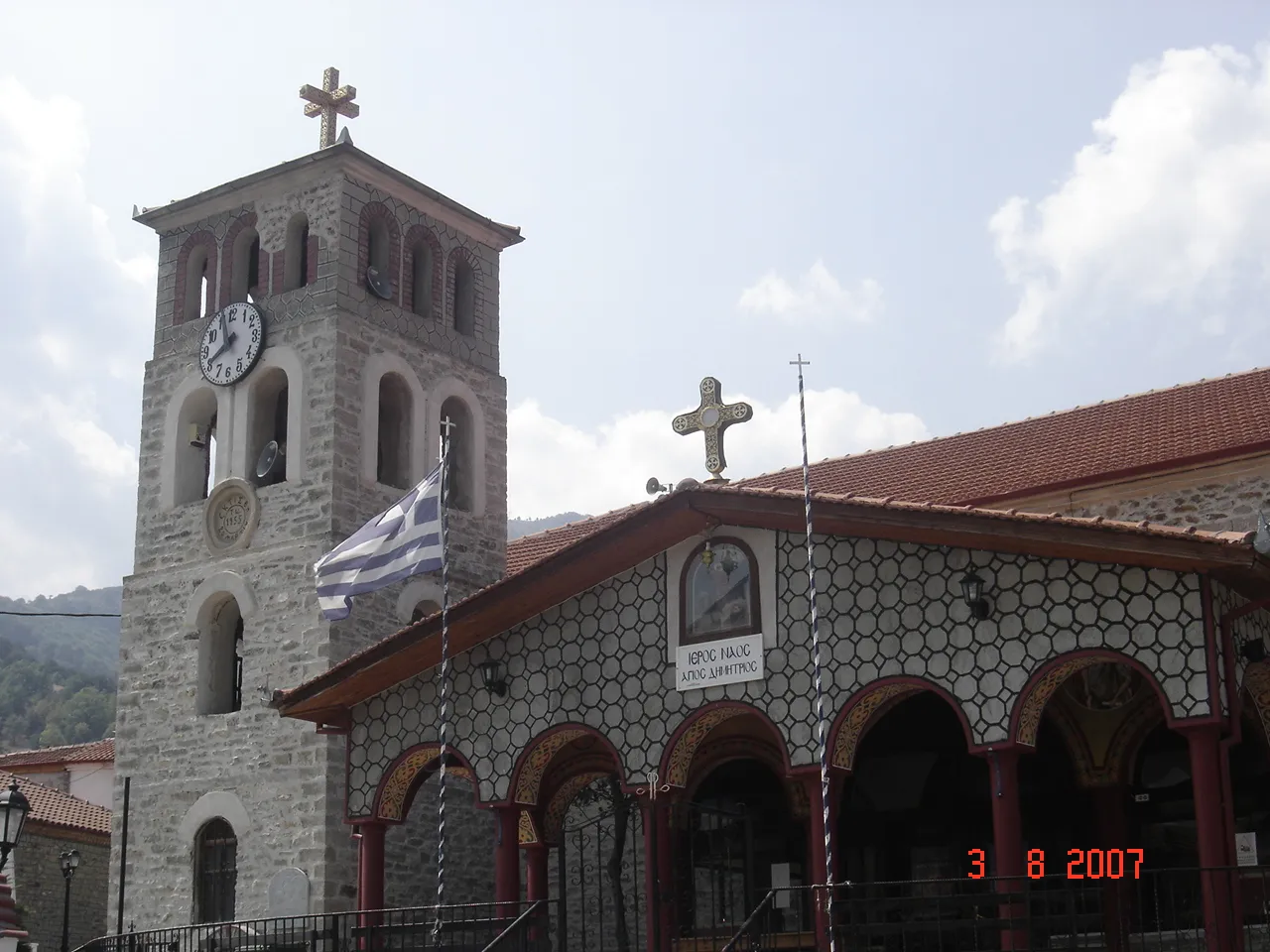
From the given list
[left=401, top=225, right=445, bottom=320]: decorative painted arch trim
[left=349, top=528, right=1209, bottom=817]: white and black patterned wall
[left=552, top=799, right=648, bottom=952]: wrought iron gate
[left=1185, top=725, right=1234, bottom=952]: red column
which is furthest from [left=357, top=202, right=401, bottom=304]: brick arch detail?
[left=1185, top=725, right=1234, bottom=952]: red column

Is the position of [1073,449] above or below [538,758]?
above

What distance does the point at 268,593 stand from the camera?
22.8 meters

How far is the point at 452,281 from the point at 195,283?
3741mm

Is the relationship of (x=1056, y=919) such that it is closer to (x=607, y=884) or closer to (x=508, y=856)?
(x=508, y=856)

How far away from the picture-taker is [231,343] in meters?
24.1

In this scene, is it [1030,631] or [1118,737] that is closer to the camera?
[1030,631]

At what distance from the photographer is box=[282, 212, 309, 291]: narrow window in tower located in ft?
78.3

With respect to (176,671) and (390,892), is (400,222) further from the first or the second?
(390,892)

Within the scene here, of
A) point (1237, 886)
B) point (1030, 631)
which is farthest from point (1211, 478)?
point (1237, 886)

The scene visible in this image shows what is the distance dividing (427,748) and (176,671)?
7.00 m

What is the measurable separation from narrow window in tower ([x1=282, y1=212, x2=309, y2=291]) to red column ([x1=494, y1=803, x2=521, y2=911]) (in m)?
9.41

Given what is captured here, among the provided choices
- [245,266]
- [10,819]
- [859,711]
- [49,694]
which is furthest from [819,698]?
[49,694]

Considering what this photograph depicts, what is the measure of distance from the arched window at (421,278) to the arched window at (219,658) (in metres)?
4.95

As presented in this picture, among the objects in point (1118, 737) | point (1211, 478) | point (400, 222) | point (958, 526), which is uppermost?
point (400, 222)
